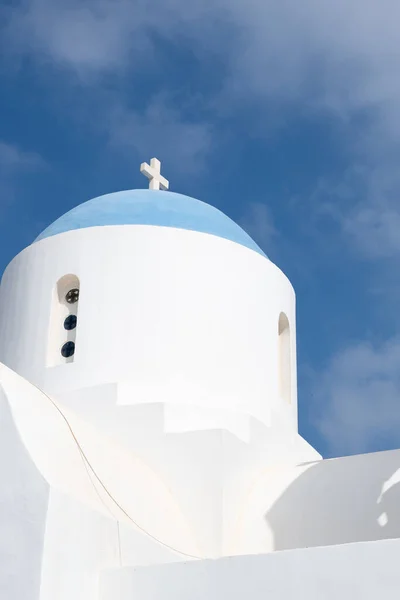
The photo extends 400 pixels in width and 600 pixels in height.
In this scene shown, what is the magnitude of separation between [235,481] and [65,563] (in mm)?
2808

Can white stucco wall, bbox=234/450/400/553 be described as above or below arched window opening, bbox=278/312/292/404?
below

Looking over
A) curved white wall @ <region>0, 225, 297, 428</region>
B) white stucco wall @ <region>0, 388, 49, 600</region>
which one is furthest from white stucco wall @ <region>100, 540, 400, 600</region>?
curved white wall @ <region>0, 225, 297, 428</region>

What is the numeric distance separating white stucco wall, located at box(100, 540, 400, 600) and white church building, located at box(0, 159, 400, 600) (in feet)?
0.05

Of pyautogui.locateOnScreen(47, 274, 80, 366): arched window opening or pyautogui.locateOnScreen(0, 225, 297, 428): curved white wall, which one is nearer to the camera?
pyautogui.locateOnScreen(0, 225, 297, 428): curved white wall

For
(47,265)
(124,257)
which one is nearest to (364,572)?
(124,257)

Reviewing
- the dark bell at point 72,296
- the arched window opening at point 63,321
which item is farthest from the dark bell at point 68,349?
the dark bell at point 72,296

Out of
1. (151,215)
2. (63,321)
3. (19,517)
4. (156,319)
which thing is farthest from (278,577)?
(151,215)

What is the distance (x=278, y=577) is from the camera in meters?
7.79

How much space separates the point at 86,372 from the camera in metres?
10.9

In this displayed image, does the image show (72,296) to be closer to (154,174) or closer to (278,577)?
(154,174)

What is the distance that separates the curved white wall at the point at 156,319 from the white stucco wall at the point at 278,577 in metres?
2.78

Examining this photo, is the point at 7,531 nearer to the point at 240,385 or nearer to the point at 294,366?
the point at 240,385

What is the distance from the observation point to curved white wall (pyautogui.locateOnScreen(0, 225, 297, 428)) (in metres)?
10.9

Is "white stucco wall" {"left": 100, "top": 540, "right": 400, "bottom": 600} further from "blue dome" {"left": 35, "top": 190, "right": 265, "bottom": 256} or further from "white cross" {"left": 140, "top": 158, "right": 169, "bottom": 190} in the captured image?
"white cross" {"left": 140, "top": 158, "right": 169, "bottom": 190}
